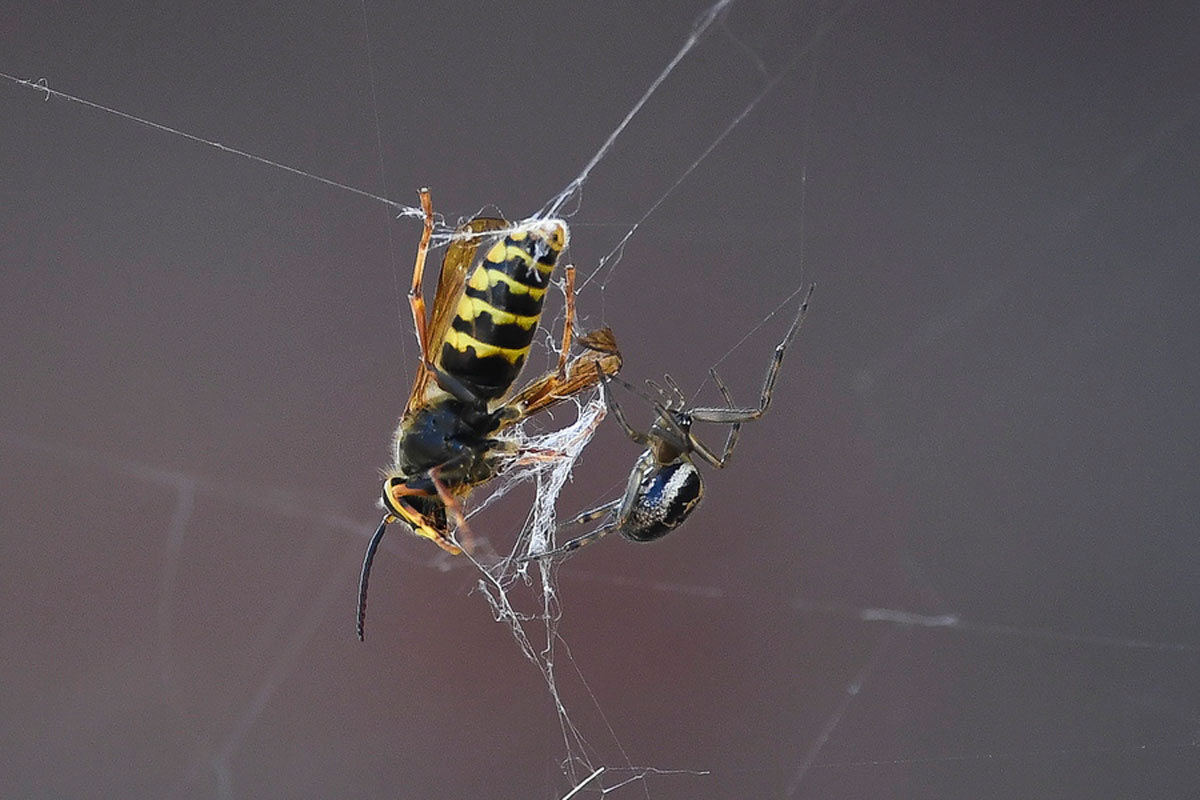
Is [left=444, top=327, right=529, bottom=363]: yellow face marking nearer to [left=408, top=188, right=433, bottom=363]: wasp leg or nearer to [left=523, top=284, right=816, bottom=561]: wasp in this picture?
[left=408, top=188, right=433, bottom=363]: wasp leg

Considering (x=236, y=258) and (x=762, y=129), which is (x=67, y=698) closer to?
(x=236, y=258)

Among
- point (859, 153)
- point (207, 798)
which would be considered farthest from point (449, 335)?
point (207, 798)

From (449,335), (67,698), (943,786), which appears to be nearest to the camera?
(449,335)

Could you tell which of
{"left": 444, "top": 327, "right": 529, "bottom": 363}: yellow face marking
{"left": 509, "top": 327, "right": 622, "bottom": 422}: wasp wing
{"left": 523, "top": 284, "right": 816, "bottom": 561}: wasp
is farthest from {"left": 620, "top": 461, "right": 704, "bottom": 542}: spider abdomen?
{"left": 444, "top": 327, "right": 529, "bottom": 363}: yellow face marking

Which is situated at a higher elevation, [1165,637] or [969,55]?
[969,55]

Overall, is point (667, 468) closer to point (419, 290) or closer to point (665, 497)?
point (665, 497)

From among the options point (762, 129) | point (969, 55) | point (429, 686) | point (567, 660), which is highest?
point (969, 55)

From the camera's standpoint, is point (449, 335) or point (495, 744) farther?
point (495, 744)

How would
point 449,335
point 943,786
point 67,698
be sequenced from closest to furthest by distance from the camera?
point 449,335, point 67,698, point 943,786
